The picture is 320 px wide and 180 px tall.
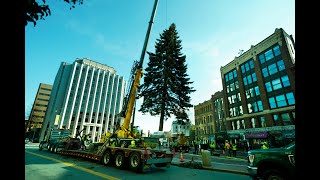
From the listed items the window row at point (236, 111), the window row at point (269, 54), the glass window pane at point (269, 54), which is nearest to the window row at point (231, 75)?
the window row at point (269, 54)

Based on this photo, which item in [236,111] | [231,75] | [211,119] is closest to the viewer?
[236,111]

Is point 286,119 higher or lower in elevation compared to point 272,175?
higher

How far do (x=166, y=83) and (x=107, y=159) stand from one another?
1748 cm

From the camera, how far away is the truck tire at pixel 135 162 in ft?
30.1

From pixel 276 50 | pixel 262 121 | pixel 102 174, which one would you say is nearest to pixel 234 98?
pixel 262 121

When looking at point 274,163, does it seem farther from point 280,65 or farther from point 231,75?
point 231,75

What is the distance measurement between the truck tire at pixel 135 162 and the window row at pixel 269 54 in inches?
1245

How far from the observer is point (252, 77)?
34812 mm

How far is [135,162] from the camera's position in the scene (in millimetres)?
9609

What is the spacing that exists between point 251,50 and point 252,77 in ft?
18.5

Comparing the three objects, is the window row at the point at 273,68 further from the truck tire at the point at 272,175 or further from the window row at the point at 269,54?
the truck tire at the point at 272,175
